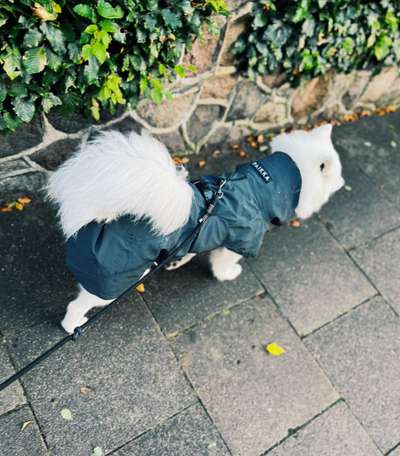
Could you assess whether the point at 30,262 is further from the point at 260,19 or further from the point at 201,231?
the point at 260,19

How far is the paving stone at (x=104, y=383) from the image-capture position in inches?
100.0

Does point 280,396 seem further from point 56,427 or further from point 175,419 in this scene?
point 56,427

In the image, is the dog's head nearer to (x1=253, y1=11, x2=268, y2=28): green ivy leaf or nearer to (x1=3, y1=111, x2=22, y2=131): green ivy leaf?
(x1=253, y1=11, x2=268, y2=28): green ivy leaf

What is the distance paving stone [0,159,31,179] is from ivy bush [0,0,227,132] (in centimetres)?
45

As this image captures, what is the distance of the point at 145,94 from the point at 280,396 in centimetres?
217

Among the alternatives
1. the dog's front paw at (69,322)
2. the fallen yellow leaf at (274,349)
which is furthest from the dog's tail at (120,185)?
the fallen yellow leaf at (274,349)

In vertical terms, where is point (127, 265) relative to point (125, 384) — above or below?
above

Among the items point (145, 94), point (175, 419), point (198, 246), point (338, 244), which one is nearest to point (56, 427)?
point (175, 419)

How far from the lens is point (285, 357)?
10.3 feet

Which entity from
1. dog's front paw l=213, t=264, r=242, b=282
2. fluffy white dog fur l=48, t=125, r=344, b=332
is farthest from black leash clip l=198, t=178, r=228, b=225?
dog's front paw l=213, t=264, r=242, b=282

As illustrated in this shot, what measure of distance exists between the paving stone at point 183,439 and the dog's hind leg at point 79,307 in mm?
771

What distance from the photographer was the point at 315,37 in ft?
12.4

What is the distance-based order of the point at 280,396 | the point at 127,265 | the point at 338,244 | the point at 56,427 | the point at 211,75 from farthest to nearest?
the point at 338,244, the point at 211,75, the point at 280,396, the point at 56,427, the point at 127,265

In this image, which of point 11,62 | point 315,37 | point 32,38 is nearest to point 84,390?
point 11,62
